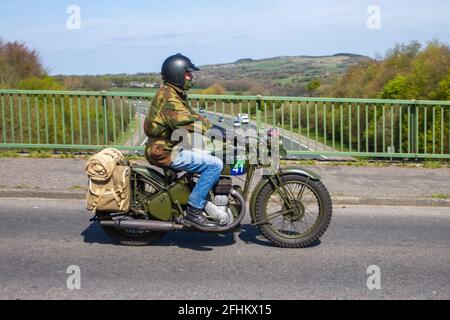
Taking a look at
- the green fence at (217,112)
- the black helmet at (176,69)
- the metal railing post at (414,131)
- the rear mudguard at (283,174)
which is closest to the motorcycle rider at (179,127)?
the black helmet at (176,69)

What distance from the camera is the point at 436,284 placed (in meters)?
5.59

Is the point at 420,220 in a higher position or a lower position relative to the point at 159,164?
lower

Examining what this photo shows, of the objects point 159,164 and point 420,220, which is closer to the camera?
point 159,164

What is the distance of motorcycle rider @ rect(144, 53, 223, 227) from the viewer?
6215 millimetres

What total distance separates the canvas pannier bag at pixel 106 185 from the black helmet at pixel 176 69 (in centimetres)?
103

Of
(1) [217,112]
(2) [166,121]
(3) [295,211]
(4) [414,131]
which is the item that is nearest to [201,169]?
(2) [166,121]

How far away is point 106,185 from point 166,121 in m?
0.91

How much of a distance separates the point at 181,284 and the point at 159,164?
1.42m

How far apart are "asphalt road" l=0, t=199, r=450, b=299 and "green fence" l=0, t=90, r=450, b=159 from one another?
184 inches

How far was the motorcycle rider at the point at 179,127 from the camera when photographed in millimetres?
6215

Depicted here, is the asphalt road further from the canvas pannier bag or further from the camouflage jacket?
the camouflage jacket
